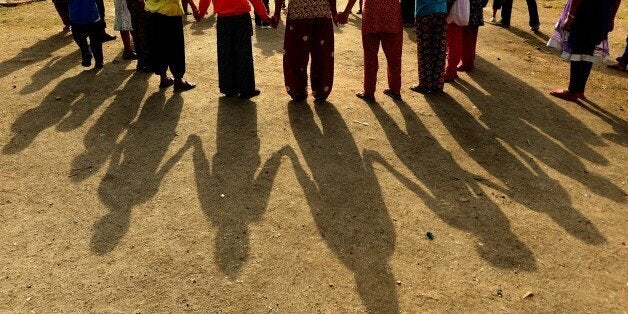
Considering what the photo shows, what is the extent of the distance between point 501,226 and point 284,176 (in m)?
1.82

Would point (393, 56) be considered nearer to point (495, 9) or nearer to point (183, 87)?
point (183, 87)

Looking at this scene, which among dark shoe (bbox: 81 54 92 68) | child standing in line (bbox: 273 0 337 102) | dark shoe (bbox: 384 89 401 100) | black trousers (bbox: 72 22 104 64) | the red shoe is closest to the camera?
child standing in line (bbox: 273 0 337 102)

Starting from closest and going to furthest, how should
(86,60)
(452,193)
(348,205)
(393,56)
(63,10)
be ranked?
(348,205) < (452,193) < (393,56) < (86,60) < (63,10)

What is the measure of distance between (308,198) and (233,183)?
2.23 feet

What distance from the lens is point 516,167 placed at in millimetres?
4422

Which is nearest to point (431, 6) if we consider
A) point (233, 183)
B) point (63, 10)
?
point (233, 183)

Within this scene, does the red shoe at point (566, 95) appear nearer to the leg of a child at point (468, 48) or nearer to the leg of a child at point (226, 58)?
the leg of a child at point (468, 48)

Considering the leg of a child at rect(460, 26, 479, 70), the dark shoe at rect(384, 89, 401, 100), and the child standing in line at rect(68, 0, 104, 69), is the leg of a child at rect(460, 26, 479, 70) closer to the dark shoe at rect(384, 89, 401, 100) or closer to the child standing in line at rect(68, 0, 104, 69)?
the dark shoe at rect(384, 89, 401, 100)

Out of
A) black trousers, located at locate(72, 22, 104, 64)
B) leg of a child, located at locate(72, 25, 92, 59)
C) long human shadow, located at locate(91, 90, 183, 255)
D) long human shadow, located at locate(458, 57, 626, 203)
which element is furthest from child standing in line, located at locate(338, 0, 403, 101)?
leg of a child, located at locate(72, 25, 92, 59)

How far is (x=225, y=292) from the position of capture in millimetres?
2982

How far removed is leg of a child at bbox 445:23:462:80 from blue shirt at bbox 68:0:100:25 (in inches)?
181

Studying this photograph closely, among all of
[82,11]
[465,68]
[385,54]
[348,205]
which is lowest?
[348,205]

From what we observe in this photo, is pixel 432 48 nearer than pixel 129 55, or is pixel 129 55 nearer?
pixel 432 48

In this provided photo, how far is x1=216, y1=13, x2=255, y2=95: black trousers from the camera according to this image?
17.5ft
